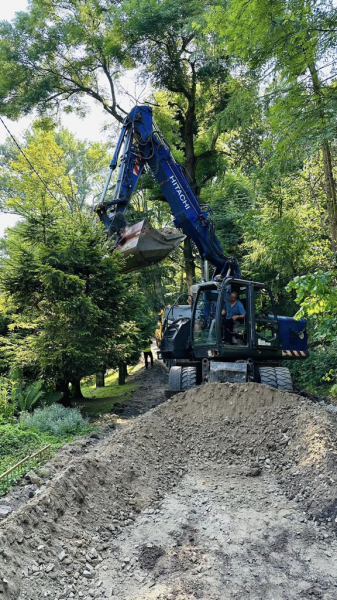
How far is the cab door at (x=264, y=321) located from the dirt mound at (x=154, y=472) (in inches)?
67.6

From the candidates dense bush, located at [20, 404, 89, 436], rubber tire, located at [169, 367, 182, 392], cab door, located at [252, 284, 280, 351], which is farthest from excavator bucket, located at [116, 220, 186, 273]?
dense bush, located at [20, 404, 89, 436]

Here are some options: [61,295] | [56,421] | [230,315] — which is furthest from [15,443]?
[230,315]

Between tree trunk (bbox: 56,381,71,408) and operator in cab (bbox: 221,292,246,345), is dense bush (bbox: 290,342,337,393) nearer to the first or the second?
operator in cab (bbox: 221,292,246,345)

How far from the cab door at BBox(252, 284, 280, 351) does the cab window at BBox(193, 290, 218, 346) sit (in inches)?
32.3

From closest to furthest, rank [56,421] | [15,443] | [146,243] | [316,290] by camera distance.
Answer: [316,290] → [15,443] → [56,421] → [146,243]

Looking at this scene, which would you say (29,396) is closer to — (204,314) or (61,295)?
(61,295)

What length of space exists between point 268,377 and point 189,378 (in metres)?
1.52

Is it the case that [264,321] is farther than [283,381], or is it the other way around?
[264,321]

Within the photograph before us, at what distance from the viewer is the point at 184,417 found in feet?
23.9

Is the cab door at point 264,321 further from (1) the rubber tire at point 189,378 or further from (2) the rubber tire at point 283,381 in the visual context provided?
(1) the rubber tire at point 189,378

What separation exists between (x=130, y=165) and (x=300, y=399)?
5592 mm

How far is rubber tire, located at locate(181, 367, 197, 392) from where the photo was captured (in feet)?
29.1

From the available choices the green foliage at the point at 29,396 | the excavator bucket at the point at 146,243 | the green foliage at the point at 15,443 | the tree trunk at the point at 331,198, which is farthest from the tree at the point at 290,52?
the green foliage at the point at 29,396

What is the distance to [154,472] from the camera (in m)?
5.24
